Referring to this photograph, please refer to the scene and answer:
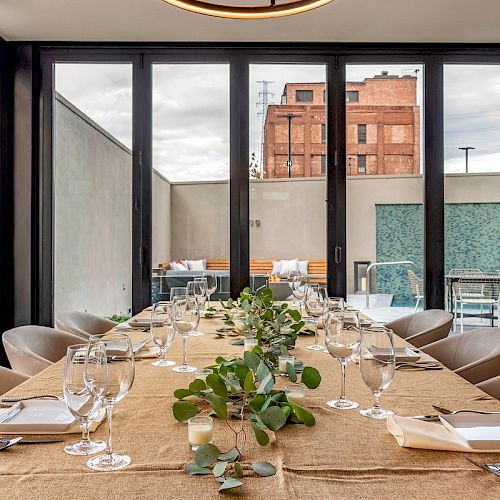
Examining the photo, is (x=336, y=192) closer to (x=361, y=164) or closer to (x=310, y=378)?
(x=361, y=164)

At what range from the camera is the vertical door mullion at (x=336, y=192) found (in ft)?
16.0

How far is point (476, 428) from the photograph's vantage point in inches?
48.7

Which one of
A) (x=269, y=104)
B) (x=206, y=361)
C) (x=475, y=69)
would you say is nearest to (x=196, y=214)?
(x=269, y=104)

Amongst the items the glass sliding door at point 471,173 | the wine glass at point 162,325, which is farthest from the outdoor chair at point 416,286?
the wine glass at point 162,325

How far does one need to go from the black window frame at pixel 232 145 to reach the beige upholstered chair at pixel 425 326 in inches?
55.9

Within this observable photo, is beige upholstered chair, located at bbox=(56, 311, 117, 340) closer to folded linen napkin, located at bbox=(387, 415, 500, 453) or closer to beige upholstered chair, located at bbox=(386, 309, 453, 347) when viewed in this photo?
beige upholstered chair, located at bbox=(386, 309, 453, 347)

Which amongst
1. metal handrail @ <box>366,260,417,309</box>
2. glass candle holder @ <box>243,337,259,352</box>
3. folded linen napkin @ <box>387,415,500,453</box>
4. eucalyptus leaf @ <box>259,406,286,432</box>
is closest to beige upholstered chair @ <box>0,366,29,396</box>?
glass candle holder @ <box>243,337,259,352</box>

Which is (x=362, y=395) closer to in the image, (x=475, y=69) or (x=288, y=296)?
(x=288, y=296)

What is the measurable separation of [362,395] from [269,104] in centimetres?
374

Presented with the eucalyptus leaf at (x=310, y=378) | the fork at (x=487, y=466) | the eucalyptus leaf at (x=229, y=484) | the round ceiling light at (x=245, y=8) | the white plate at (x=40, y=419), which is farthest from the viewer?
the round ceiling light at (x=245, y=8)

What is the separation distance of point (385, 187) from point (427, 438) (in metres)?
4.03

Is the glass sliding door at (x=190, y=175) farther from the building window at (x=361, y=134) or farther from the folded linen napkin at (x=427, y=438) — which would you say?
the folded linen napkin at (x=427, y=438)

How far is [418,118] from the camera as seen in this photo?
16.3 feet

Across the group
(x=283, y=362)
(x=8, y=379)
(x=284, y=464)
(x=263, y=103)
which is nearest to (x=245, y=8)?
(x=283, y=362)
